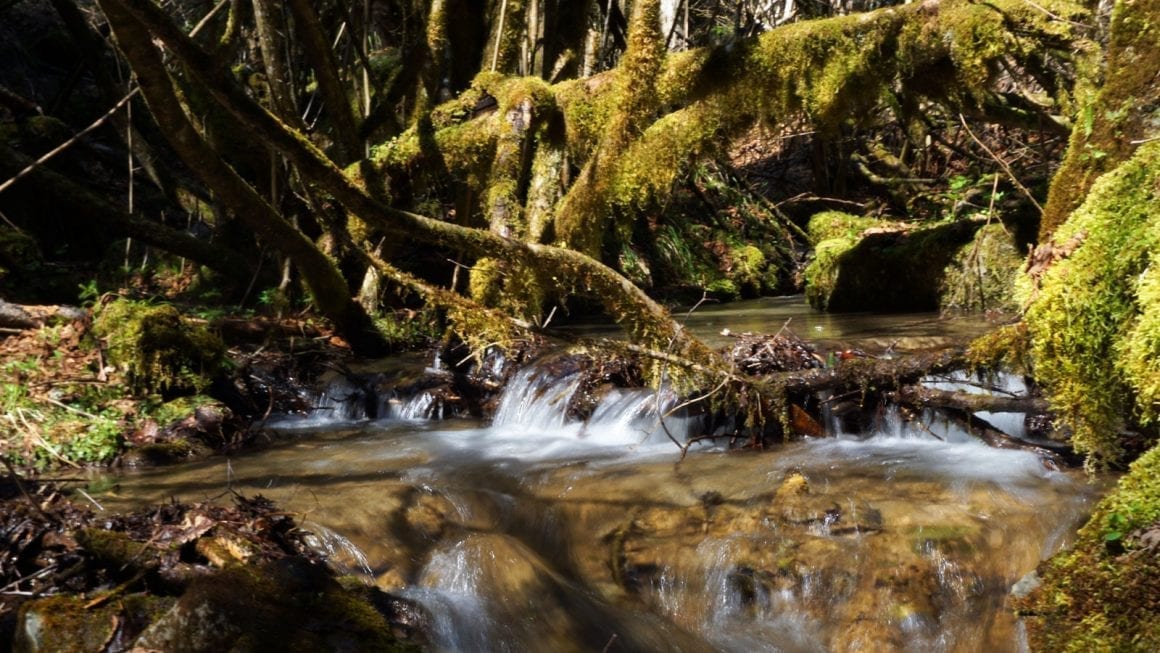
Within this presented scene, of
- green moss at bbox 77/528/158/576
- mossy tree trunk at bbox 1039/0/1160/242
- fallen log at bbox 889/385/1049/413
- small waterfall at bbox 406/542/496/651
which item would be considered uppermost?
A: mossy tree trunk at bbox 1039/0/1160/242

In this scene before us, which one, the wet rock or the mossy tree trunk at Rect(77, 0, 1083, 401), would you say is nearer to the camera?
the wet rock

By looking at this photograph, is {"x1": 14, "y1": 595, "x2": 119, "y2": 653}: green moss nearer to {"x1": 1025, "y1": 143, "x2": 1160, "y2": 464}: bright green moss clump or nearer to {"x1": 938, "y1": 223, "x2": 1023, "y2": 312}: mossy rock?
{"x1": 1025, "y1": 143, "x2": 1160, "y2": 464}: bright green moss clump

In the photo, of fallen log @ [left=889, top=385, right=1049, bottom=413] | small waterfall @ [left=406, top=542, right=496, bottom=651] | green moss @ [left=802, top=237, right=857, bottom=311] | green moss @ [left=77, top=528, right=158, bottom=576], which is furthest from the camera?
green moss @ [left=802, top=237, right=857, bottom=311]

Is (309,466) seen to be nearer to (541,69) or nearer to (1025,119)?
(541,69)

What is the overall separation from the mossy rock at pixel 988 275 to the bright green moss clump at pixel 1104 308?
5.75 meters

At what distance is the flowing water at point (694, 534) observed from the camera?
12.3 ft

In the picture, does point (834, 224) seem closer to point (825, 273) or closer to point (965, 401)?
point (825, 273)

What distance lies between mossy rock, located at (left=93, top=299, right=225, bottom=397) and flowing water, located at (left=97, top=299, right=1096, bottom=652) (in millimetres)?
1204

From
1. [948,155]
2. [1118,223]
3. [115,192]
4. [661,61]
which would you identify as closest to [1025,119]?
[661,61]

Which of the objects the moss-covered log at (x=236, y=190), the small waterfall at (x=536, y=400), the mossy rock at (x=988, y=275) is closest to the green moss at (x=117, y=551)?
the moss-covered log at (x=236, y=190)

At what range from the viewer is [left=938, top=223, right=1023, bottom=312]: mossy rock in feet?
30.1

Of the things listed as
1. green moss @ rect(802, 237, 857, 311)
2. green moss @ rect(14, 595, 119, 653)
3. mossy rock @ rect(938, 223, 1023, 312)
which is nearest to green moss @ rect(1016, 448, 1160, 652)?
green moss @ rect(14, 595, 119, 653)

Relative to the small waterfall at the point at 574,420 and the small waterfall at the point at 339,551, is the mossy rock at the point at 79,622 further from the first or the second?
the small waterfall at the point at 574,420

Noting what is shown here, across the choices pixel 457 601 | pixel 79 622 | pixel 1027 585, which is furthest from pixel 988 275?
pixel 79 622
